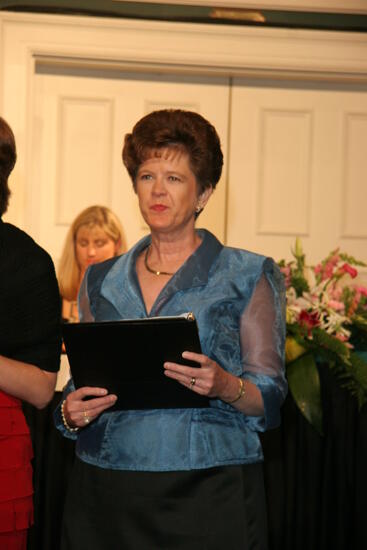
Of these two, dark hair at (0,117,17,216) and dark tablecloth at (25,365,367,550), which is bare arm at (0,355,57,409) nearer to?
dark hair at (0,117,17,216)

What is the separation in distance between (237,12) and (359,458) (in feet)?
8.29

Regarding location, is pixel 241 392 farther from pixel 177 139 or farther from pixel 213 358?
pixel 177 139

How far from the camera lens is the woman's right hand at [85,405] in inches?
73.3

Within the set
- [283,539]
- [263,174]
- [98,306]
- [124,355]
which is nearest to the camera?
[124,355]

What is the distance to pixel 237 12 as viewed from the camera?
15.0 feet

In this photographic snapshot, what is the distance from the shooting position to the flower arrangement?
2.94 metres

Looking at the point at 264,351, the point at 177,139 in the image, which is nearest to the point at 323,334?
the point at 264,351

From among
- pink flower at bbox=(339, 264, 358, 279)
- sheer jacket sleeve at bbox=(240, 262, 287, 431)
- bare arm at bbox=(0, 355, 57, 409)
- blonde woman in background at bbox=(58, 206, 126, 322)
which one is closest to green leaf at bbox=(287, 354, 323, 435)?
pink flower at bbox=(339, 264, 358, 279)

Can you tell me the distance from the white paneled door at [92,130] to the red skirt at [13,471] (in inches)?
115

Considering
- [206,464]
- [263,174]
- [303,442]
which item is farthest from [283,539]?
[263,174]

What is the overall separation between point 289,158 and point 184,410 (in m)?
3.18

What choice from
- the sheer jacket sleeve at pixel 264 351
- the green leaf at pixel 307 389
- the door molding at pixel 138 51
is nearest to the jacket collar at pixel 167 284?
the sheer jacket sleeve at pixel 264 351

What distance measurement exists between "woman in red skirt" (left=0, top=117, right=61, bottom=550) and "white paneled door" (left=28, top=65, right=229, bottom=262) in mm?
2825

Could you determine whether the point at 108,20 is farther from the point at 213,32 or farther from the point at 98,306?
the point at 98,306
